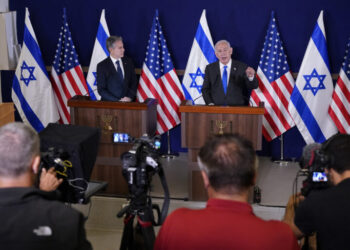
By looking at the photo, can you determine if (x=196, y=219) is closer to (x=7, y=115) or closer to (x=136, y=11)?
(x=7, y=115)

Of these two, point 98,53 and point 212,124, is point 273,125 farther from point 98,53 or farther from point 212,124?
point 98,53

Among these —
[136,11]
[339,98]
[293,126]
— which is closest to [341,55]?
[339,98]

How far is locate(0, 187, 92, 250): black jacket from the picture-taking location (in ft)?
7.45

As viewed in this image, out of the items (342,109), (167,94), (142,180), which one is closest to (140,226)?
(142,180)

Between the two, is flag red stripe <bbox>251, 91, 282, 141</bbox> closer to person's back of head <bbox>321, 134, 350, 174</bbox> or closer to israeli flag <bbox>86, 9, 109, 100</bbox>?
israeli flag <bbox>86, 9, 109, 100</bbox>

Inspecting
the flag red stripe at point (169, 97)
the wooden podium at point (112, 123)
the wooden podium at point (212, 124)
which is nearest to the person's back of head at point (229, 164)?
the wooden podium at point (212, 124)

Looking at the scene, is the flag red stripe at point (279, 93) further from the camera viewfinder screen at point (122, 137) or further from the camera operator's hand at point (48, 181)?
the camera operator's hand at point (48, 181)

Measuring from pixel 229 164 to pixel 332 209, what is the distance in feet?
2.33

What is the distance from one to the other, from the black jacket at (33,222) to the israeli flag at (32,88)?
16.5ft

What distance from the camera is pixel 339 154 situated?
2764mm

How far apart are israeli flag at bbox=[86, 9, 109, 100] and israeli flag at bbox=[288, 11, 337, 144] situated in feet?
8.01

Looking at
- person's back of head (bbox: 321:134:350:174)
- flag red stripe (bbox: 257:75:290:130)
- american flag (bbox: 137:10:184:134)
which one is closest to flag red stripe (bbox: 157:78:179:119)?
american flag (bbox: 137:10:184:134)

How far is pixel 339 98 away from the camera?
6449 millimetres

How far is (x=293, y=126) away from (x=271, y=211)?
189 cm
